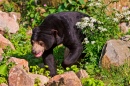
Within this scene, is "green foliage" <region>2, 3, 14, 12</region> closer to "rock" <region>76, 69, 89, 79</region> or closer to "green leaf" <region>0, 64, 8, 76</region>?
"green leaf" <region>0, 64, 8, 76</region>

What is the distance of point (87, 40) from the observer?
8.01 metres

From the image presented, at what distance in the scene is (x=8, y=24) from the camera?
35.3ft

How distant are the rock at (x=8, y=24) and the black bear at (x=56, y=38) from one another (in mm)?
2679

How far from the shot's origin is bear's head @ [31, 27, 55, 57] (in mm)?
7699

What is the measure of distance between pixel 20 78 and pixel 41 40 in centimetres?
119

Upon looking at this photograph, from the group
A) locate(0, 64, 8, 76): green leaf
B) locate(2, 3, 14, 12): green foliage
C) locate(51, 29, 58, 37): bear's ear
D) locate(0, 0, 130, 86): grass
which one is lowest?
locate(0, 0, 130, 86): grass

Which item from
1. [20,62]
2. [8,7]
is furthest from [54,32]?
[8,7]

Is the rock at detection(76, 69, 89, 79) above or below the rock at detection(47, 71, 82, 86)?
below

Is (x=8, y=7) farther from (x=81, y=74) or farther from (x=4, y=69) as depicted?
(x=81, y=74)

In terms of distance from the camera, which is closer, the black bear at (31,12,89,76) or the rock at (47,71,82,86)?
the rock at (47,71,82,86)

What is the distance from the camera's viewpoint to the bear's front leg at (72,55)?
783 centimetres

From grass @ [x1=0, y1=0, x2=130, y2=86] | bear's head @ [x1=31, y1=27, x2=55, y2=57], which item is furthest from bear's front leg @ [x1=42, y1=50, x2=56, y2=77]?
bear's head @ [x1=31, y1=27, x2=55, y2=57]

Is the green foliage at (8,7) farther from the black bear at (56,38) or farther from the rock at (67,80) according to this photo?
the rock at (67,80)

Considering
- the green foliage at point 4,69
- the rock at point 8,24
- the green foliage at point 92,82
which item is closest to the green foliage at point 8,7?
the rock at point 8,24
